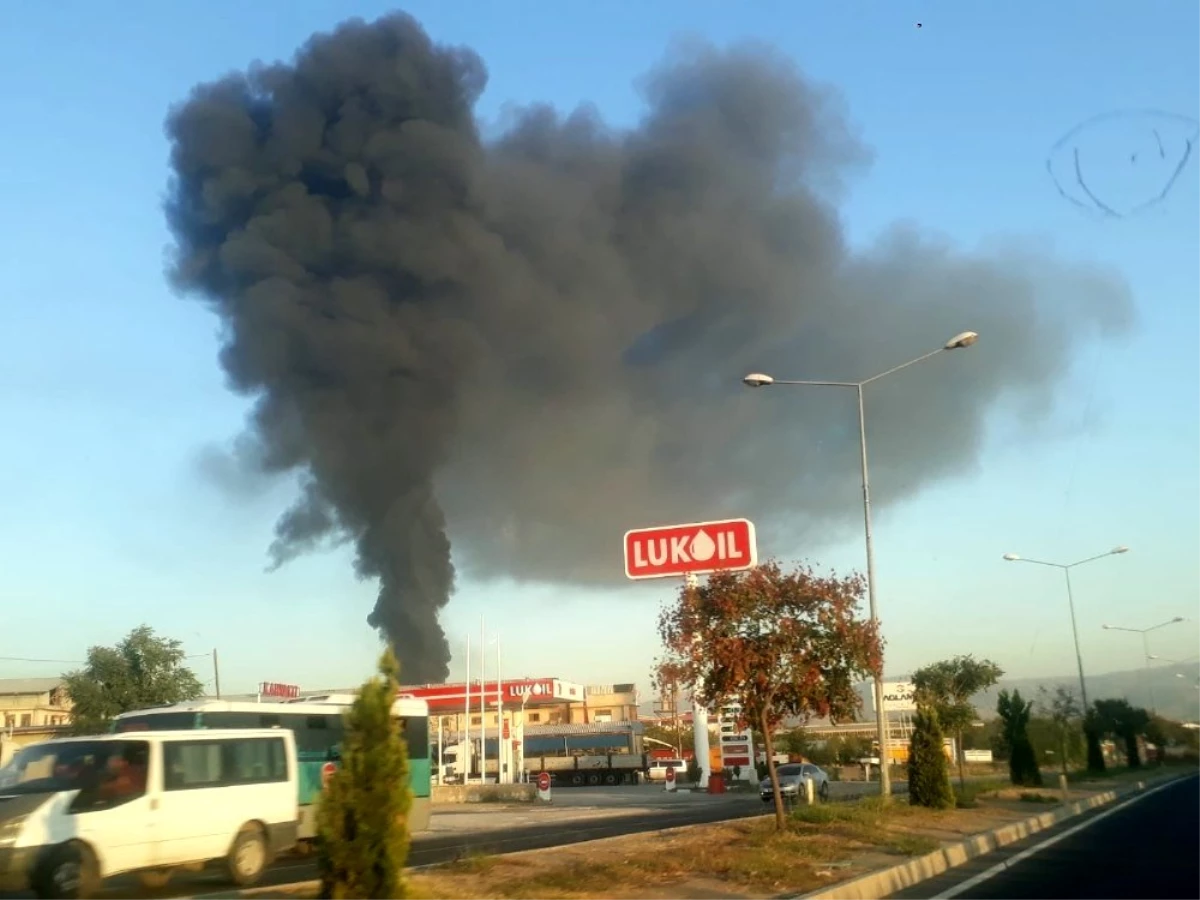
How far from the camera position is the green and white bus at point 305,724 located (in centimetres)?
1764

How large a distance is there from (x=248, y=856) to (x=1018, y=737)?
1153 inches

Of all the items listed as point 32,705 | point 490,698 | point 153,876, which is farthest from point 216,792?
point 32,705

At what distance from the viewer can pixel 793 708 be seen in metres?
16.9

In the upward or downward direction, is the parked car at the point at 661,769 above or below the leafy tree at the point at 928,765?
below

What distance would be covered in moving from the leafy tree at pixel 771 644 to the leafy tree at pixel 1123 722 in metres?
52.2

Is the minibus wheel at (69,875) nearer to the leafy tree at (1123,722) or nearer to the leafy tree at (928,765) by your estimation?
the leafy tree at (928,765)

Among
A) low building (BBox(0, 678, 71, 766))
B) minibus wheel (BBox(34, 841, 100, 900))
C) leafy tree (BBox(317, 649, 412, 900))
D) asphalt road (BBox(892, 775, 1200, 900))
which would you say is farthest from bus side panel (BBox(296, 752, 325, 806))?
low building (BBox(0, 678, 71, 766))

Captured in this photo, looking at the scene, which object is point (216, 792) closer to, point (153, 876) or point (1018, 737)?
point (153, 876)

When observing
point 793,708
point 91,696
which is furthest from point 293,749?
point 91,696

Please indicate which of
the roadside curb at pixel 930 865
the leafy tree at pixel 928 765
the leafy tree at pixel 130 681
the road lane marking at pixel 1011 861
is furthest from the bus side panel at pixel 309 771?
the leafy tree at pixel 130 681

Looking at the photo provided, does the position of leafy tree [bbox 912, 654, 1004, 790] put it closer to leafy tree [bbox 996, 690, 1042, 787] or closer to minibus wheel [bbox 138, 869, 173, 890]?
leafy tree [bbox 996, 690, 1042, 787]

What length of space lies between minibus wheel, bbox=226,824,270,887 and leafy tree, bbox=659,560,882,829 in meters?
6.73

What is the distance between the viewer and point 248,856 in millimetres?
13445

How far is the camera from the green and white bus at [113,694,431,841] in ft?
57.9
